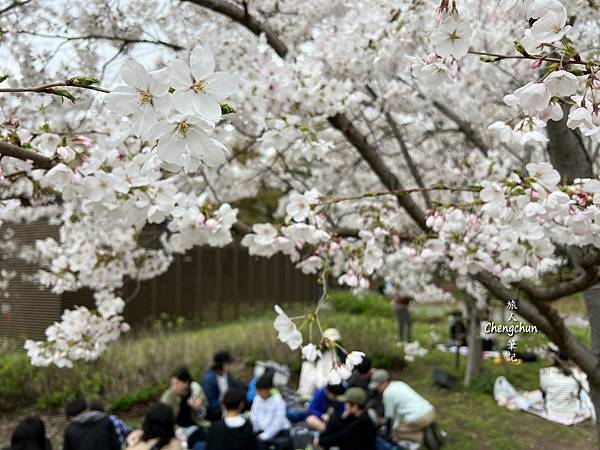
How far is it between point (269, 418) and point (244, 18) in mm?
3144

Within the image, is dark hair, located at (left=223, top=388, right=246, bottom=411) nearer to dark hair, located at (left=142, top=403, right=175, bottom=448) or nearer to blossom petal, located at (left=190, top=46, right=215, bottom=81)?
dark hair, located at (left=142, top=403, right=175, bottom=448)

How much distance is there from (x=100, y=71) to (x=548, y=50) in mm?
2622

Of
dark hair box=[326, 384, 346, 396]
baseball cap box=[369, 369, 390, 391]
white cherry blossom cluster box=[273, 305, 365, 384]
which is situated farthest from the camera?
baseball cap box=[369, 369, 390, 391]

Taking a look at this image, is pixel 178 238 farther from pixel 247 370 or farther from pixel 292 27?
pixel 247 370

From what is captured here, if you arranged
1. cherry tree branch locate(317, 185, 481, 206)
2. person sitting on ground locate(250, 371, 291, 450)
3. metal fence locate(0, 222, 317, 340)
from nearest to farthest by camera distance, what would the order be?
cherry tree branch locate(317, 185, 481, 206)
person sitting on ground locate(250, 371, 291, 450)
metal fence locate(0, 222, 317, 340)

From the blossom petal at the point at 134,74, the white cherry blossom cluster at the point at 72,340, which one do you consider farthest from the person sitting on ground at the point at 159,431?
the blossom petal at the point at 134,74

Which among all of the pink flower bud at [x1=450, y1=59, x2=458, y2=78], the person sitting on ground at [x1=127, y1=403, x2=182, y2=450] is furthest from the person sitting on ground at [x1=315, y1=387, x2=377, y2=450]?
the pink flower bud at [x1=450, y1=59, x2=458, y2=78]

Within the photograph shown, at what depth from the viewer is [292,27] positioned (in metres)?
3.70

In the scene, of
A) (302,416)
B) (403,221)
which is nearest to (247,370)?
(302,416)

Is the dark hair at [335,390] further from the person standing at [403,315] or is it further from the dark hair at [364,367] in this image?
the person standing at [403,315]

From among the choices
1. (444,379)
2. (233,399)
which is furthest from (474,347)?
(233,399)

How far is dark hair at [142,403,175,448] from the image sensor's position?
3541mm

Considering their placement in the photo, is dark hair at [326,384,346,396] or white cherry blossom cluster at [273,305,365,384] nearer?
white cherry blossom cluster at [273,305,365,384]

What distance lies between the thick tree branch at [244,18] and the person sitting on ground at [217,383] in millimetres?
2907
